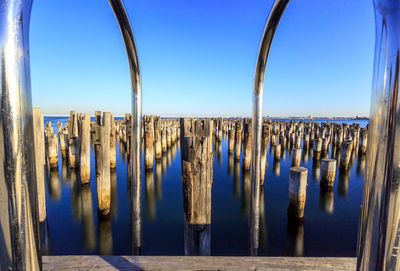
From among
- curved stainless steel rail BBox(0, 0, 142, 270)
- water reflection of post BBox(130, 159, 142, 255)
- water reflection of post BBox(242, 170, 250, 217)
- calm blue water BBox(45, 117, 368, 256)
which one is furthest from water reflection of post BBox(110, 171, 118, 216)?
curved stainless steel rail BBox(0, 0, 142, 270)

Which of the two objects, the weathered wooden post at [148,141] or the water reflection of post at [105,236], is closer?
the water reflection of post at [105,236]

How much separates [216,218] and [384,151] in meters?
5.87

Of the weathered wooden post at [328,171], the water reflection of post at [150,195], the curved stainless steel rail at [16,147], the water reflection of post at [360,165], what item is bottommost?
the water reflection of post at [150,195]

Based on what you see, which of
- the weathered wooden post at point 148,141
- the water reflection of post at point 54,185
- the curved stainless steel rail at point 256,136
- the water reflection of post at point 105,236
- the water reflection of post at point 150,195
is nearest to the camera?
the curved stainless steel rail at point 256,136

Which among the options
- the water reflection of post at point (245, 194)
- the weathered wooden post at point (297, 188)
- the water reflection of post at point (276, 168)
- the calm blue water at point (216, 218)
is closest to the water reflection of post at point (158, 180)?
the calm blue water at point (216, 218)

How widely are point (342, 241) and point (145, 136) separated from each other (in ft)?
26.3

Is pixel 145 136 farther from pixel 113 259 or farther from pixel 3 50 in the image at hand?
pixel 3 50

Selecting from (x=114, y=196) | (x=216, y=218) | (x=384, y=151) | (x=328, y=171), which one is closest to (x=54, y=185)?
(x=114, y=196)

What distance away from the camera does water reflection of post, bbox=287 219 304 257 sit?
4500 millimetres

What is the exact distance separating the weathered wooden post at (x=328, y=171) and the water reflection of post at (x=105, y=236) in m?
7.25

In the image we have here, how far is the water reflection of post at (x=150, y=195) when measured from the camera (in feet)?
20.5

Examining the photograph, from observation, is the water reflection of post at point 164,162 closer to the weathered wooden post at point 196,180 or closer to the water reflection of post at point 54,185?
the water reflection of post at point 54,185

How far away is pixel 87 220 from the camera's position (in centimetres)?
559

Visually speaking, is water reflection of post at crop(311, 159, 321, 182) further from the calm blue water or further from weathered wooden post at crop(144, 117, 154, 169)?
weathered wooden post at crop(144, 117, 154, 169)
